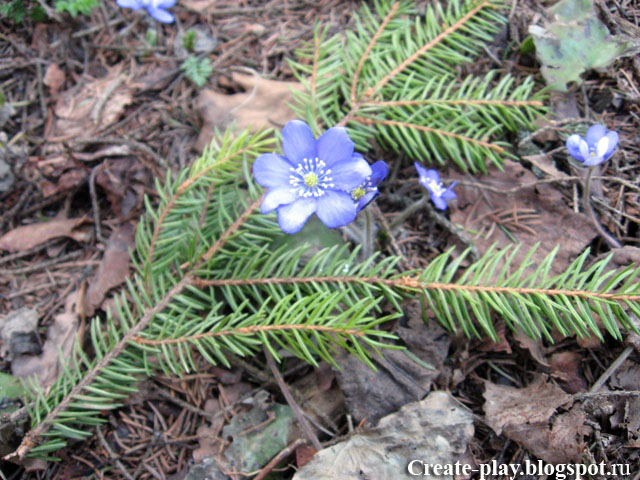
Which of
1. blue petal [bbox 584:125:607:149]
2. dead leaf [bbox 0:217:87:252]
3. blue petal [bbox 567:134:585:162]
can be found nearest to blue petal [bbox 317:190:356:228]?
blue petal [bbox 567:134:585:162]

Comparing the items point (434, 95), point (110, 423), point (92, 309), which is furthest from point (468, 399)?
point (92, 309)

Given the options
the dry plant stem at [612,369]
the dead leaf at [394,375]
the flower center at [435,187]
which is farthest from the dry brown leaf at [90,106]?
the dry plant stem at [612,369]

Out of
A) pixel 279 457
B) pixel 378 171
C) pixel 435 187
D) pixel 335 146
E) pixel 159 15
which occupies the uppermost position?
pixel 159 15

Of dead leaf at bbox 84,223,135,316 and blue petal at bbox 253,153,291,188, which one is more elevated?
blue petal at bbox 253,153,291,188

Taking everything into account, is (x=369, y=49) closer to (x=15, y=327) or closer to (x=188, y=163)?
(x=188, y=163)

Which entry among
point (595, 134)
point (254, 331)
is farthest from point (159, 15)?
point (595, 134)

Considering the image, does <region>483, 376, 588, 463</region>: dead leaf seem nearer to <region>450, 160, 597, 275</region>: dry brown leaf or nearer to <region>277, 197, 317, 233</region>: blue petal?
<region>450, 160, 597, 275</region>: dry brown leaf

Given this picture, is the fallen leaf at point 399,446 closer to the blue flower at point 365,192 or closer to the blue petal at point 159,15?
the blue flower at point 365,192
